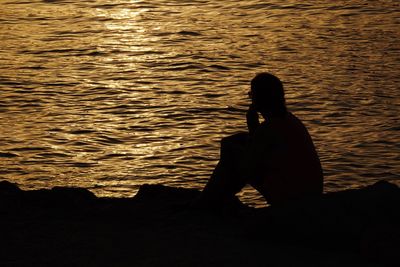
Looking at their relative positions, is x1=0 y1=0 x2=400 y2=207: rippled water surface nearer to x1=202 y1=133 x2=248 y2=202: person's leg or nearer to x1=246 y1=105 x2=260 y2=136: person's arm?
x1=202 y1=133 x2=248 y2=202: person's leg

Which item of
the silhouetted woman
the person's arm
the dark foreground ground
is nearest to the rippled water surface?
the dark foreground ground

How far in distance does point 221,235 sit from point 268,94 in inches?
50.0

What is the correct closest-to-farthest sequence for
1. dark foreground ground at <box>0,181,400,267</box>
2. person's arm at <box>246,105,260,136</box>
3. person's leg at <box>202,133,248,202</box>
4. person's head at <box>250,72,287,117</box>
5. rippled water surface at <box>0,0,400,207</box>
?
1. dark foreground ground at <box>0,181,400,267</box>
2. person's head at <box>250,72,287,117</box>
3. person's leg at <box>202,133,248,202</box>
4. person's arm at <box>246,105,260,136</box>
5. rippled water surface at <box>0,0,400,207</box>

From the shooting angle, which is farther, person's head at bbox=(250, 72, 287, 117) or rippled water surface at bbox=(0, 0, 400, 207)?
rippled water surface at bbox=(0, 0, 400, 207)

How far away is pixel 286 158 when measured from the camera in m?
8.87

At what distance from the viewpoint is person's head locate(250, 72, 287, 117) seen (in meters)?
8.78

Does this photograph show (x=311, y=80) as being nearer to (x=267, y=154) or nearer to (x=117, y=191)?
(x=117, y=191)

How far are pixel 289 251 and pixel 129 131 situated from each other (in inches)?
274

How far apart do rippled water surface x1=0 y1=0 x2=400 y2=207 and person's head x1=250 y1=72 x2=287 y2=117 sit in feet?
12.4

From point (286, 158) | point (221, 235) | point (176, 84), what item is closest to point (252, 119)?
point (286, 158)

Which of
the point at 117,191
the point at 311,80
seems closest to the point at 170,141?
the point at 117,191

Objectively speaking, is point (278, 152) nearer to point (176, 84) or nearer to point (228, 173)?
point (228, 173)

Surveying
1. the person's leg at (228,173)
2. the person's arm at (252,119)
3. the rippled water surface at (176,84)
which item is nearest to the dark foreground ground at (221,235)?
the person's leg at (228,173)

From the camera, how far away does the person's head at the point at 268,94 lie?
346 inches
